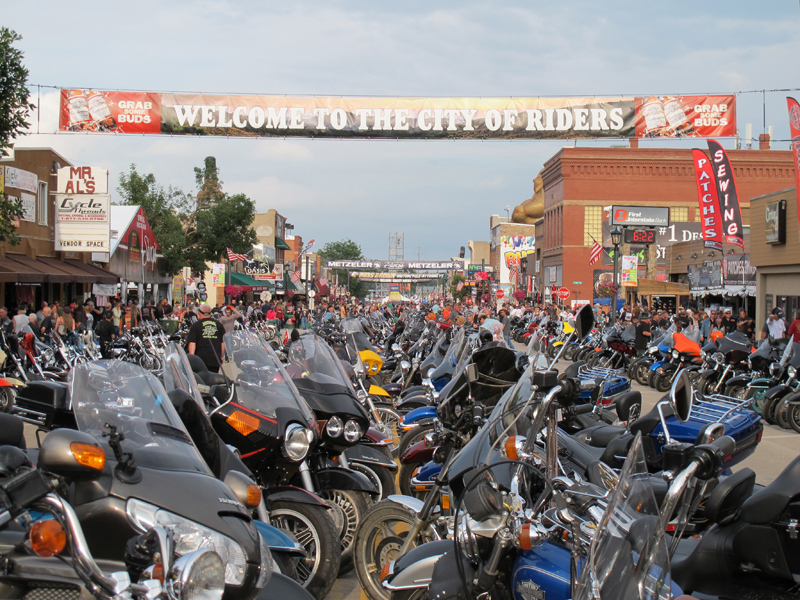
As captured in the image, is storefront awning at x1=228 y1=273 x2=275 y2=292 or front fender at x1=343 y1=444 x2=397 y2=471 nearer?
front fender at x1=343 y1=444 x2=397 y2=471

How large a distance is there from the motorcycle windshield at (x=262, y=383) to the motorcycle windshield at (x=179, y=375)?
1.41 feet

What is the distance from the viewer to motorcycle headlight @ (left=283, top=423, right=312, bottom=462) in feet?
17.4

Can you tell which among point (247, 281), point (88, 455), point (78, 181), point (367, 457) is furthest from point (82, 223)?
point (88, 455)

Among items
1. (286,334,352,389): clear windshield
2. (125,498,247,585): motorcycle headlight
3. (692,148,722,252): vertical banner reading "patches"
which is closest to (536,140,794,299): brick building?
(692,148,722,252): vertical banner reading "patches"

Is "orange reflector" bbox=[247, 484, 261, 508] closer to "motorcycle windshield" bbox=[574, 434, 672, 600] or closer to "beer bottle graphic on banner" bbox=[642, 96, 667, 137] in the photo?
"motorcycle windshield" bbox=[574, 434, 672, 600]

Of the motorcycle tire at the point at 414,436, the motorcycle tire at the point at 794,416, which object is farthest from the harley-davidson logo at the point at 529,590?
the motorcycle tire at the point at 794,416

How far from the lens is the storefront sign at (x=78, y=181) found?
29641mm

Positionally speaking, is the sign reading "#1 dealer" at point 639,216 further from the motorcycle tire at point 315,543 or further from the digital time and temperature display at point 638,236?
the motorcycle tire at point 315,543

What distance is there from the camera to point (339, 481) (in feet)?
18.9

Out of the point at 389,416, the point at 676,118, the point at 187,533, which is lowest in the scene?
the point at 389,416

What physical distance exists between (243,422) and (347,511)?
1.10 meters

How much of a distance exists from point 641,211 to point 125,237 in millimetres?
32267

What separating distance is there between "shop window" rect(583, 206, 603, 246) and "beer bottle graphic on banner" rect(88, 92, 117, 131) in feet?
161

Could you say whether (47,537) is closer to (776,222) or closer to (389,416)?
(389,416)
